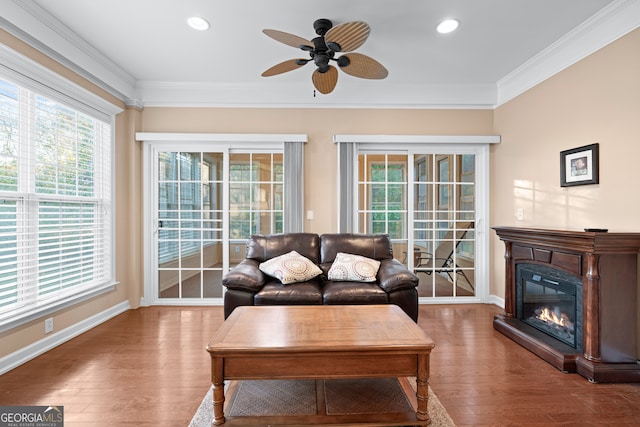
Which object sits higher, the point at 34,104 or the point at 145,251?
the point at 34,104

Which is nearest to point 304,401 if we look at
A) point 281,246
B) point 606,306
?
point 281,246

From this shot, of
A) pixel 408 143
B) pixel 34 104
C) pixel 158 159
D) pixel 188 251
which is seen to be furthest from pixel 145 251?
pixel 408 143

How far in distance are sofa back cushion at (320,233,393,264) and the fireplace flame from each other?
1468 millimetres

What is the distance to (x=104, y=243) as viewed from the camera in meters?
3.50

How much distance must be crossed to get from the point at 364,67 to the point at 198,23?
1.48 m

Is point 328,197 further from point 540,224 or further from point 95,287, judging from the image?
point 95,287

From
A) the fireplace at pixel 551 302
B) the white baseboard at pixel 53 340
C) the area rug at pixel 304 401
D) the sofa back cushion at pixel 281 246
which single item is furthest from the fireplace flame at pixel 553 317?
the white baseboard at pixel 53 340

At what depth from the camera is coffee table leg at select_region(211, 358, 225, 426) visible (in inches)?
62.0

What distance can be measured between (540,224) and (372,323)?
2.52m

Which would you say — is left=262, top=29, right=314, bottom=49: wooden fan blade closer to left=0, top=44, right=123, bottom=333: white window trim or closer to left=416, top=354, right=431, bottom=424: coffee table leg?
left=0, top=44, right=123, bottom=333: white window trim

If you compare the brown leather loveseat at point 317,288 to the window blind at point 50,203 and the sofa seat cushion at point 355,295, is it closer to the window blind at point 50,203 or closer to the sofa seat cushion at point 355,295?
the sofa seat cushion at point 355,295

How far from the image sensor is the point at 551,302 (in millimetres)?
2746

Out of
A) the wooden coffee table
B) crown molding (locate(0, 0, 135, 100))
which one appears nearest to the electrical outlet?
the wooden coffee table

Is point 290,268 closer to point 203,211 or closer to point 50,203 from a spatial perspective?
point 203,211
